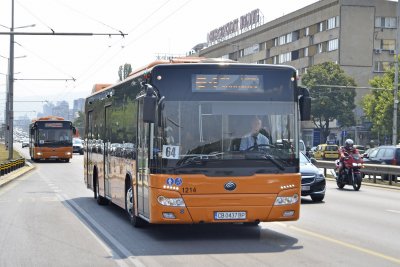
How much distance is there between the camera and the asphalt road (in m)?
9.43

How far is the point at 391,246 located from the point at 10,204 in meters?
10.6


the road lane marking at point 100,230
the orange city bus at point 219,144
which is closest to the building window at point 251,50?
the road lane marking at point 100,230

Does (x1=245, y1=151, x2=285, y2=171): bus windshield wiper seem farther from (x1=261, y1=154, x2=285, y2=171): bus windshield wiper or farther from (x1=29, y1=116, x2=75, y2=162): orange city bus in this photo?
(x1=29, y1=116, x2=75, y2=162): orange city bus

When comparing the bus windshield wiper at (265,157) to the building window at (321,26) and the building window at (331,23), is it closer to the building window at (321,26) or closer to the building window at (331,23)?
the building window at (331,23)

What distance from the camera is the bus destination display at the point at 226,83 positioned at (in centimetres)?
1121

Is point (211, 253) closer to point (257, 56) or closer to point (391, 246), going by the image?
point (391, 246)

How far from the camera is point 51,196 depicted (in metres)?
21.2

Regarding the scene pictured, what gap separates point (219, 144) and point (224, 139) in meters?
0.10

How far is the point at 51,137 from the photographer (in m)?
50.3

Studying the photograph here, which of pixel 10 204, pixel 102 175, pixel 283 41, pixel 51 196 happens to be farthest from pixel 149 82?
pixel 283 41

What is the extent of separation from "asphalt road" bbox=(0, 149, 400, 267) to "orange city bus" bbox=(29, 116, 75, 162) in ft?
108

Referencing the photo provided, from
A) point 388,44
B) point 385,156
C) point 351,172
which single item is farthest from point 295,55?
point 351,172

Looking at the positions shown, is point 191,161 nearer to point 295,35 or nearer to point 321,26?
point 321,26

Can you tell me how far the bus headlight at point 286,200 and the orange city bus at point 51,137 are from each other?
131 ft
